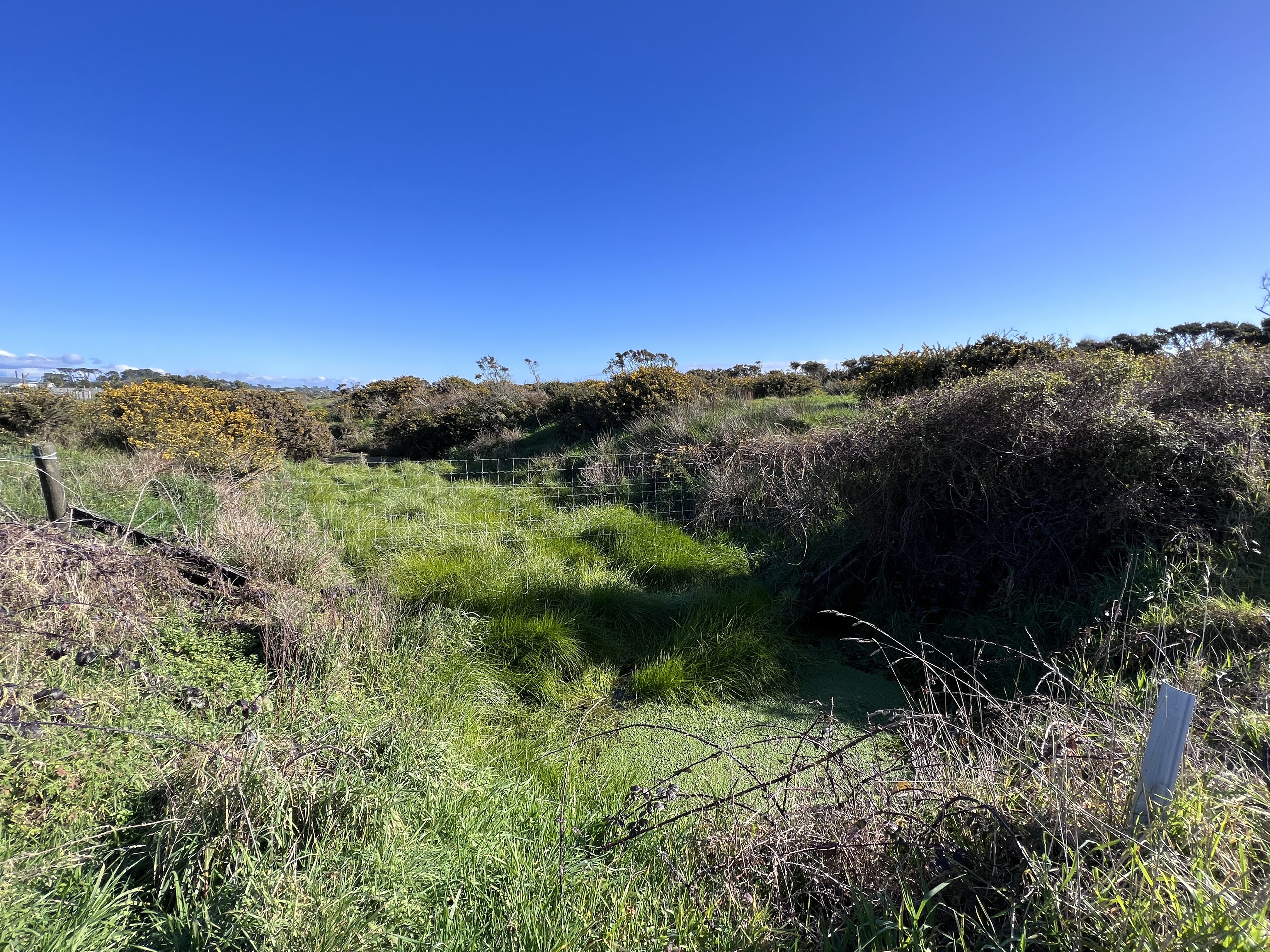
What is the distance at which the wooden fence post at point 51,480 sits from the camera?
366 cm

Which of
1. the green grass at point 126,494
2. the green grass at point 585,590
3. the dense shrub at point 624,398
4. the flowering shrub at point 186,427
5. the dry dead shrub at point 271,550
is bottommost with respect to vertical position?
the green grass at point 585,590

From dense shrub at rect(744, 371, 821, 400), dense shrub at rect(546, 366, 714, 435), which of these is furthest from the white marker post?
dense shrub at rect(744, 371, 821, 400)

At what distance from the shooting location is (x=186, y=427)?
818 cm

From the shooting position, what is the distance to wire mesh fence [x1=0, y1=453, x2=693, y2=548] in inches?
200

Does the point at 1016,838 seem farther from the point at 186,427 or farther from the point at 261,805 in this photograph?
the point at 186,427

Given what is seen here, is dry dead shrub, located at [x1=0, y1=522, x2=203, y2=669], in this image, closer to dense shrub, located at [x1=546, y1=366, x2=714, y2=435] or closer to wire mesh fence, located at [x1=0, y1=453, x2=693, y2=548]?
wire mesh fence, located at [x1=0, y1=453, x2=693, y2=548]

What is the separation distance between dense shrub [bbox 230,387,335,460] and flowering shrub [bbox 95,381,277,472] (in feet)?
2.15

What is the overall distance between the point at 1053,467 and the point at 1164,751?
3072mm

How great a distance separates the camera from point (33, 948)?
1.22 meters

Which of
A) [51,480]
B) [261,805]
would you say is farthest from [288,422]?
[261,805]

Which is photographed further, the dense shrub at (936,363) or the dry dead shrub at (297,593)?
the dense shrub at (936,363)

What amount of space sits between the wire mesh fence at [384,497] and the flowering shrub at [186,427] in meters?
0.55

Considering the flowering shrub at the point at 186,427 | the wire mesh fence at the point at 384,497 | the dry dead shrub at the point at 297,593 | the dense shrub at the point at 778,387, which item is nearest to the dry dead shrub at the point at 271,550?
the dry dead shrub at the point at 297,593

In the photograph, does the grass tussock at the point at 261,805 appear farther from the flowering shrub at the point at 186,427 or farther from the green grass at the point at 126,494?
the flowering shrub at the point at 186,427
